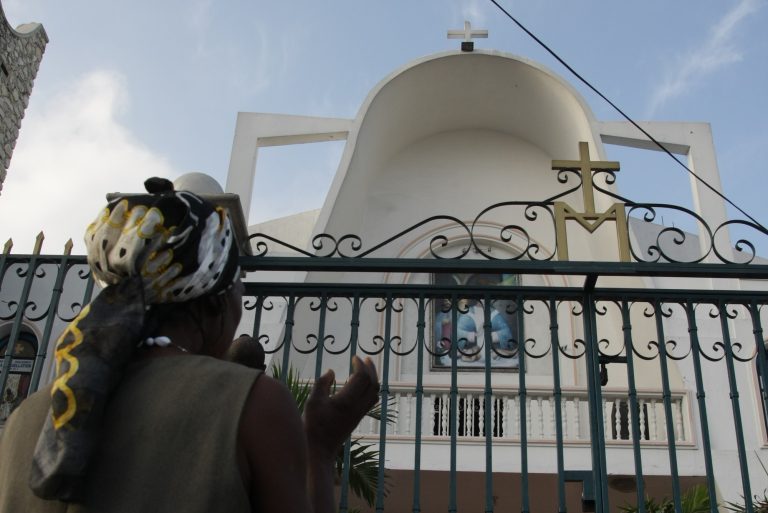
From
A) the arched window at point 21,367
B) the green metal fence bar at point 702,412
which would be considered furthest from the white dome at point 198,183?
the arched window at point 21,367

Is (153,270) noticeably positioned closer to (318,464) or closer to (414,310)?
(318,464)

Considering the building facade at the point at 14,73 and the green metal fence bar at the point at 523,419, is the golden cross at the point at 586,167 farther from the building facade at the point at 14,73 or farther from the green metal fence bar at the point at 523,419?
the building facade at the point at 14,73

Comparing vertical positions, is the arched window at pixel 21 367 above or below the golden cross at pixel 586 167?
above

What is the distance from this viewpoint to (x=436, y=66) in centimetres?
1136

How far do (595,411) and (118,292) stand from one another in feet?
8.12

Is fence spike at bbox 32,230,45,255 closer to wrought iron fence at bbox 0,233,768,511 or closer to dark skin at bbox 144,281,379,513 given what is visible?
wrought iron fence at bbox 0,233,768,511

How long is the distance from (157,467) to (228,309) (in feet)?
1.26

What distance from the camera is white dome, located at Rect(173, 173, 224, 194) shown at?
166 inches

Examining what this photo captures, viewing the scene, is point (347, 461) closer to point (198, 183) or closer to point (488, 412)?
point (488, 412)

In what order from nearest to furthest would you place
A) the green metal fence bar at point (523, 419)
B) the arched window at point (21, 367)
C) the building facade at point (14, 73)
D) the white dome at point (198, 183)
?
the green metal fence bar at point (523, 419) < the white dome at point (198, 183) < the building facade at point (14, 73) < the arched window at point (21, 367)

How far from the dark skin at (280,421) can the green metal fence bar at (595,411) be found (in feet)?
6.80

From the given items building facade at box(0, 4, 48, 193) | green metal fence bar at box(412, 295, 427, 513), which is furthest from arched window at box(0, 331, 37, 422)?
green metal fence bar at box(412, 295, 427, 513)

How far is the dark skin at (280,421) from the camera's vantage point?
50.9 inches

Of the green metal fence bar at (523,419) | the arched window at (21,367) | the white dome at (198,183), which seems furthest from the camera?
the arched window at (21,367)
